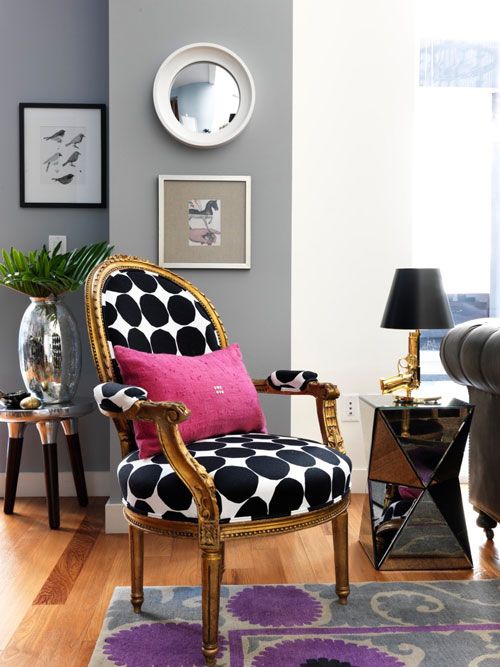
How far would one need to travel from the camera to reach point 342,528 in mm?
2004

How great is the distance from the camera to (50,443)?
274 cm

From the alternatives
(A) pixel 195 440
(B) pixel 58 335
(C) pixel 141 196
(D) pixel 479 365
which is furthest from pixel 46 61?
(D) pixel 479 365

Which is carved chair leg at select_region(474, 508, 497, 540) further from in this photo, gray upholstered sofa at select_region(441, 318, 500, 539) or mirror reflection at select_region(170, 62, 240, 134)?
mirror reflection at select_region(170, 62, 240, 134)

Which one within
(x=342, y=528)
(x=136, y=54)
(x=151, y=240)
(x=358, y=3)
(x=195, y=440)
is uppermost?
(x=358, y=3)

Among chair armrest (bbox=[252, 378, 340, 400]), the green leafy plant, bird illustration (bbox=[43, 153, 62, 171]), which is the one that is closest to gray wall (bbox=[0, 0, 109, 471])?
→ bird illustration (bbox=[43, 153, 62, 171])

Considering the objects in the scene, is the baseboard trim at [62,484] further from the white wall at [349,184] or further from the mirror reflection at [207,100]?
the mirror reflection at [207,100]

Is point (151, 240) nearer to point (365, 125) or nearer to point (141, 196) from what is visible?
point (141, 196)

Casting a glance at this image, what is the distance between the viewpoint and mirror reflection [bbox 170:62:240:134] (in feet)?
9.00

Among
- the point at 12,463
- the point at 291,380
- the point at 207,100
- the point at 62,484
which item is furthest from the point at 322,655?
the point at 207,100

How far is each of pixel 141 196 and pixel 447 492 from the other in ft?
5.08

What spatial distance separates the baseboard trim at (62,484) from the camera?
3.12m

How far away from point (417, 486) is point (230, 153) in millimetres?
1427

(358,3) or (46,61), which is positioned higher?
(358,3)

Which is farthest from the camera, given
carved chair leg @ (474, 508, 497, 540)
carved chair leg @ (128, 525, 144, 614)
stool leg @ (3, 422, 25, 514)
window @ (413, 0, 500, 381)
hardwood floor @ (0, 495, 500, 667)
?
window @ (413, 0, 500, 381)
